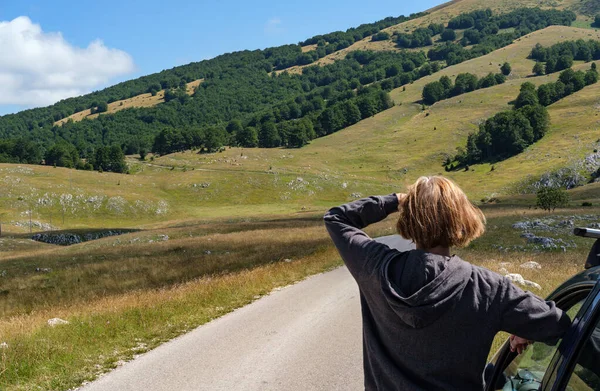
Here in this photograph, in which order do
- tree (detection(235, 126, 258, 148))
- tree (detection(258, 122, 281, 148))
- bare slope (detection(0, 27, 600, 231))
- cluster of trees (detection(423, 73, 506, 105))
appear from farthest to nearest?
1. cluster of trees (detection(423, 73, 506, 105))
2. tree (detection(235, 126, 258, 148))
3. tree (detection(258, 122, 281, 148))
4. bare slope (detection(0, 27, 600, 231))

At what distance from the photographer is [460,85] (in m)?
188

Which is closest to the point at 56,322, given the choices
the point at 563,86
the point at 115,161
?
the point at 115,161

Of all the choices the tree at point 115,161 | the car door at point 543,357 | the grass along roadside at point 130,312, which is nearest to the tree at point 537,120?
the grass along roadside at point 130,312

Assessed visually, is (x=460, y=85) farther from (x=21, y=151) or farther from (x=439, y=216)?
(x=439, y=216)

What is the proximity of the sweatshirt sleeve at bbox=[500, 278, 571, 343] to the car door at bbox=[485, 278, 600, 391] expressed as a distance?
6 centimetres

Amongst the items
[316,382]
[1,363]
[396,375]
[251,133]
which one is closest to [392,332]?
[396,375]

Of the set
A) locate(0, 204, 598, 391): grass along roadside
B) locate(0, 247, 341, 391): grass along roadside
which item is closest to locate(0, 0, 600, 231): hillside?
locate(0, 204, 598, 391): grass along roadside

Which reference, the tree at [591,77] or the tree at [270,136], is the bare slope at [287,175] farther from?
the tree at [270,136]

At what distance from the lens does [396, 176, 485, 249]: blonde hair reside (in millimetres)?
2877

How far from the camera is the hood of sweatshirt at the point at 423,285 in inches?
105

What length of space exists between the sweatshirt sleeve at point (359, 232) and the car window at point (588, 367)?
1.12 metres

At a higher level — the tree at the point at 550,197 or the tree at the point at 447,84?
the tree at the point at 447,84

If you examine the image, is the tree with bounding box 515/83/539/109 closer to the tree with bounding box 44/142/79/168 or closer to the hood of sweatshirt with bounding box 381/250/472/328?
the tree with bounding box 44/142/79/168

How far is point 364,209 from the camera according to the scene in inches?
133
